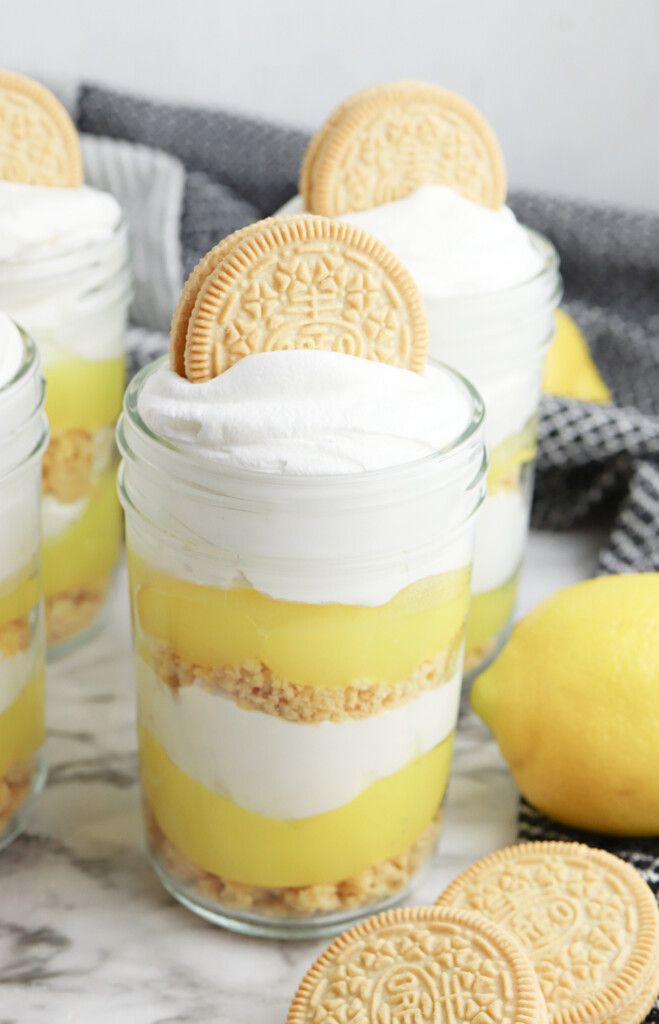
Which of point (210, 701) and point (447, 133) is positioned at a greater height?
point (447, 133)

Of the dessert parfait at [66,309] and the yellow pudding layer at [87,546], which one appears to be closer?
the dessert parfait at [66,309]

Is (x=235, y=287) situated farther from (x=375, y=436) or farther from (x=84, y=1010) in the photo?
(x=84, y=1010)

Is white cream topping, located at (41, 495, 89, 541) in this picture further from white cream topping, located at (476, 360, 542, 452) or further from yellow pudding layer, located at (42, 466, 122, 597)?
white cream topping, located at (476, 360, 542, 452)

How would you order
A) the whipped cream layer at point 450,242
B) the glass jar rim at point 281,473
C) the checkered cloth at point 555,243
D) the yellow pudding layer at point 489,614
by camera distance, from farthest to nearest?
the checkered cloth at point 555,243, the yellow pudding layer at point 489,614, the whipped cream layer at point 450,242, the glass jar rim at point 281,473

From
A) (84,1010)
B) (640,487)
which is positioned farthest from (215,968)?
(640,487)

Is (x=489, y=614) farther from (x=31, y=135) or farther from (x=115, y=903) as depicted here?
(x=31, y=135)

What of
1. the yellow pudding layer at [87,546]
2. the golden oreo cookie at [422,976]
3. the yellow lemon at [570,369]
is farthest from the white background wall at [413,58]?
the golden oreo cookie at [422,976]

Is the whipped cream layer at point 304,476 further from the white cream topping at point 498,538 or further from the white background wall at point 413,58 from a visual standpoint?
the white background wall at point 413,58
